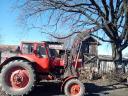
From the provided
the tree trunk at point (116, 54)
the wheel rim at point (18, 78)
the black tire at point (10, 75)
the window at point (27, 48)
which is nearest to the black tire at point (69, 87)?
the black tire at point (10, 75)

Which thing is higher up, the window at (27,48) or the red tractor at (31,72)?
the window at (27,48)

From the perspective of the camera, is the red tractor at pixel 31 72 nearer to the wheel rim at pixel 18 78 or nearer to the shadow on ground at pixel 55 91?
the wheel rim at pixel 18 78

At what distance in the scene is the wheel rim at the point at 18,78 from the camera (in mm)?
14190

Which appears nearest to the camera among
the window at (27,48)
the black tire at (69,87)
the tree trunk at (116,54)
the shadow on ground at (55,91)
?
the black tire at (69,87)

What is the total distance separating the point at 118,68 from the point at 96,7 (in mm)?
4880

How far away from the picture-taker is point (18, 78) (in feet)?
46.7

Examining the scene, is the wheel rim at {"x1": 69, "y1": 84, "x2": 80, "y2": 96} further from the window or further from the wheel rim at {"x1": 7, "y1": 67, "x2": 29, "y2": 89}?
the window

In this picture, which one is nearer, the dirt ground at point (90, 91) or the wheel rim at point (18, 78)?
the wheel rim at point (18, 78)

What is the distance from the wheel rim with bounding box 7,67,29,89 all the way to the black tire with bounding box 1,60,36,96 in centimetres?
6

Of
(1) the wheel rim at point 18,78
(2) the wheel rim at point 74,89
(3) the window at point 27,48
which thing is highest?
(3) the window at point 27,48

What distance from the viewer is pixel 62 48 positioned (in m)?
16.4

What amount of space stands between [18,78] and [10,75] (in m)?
0.45

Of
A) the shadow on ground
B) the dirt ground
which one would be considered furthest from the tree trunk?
the shadow on ground

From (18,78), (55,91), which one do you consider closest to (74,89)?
(55,91)
